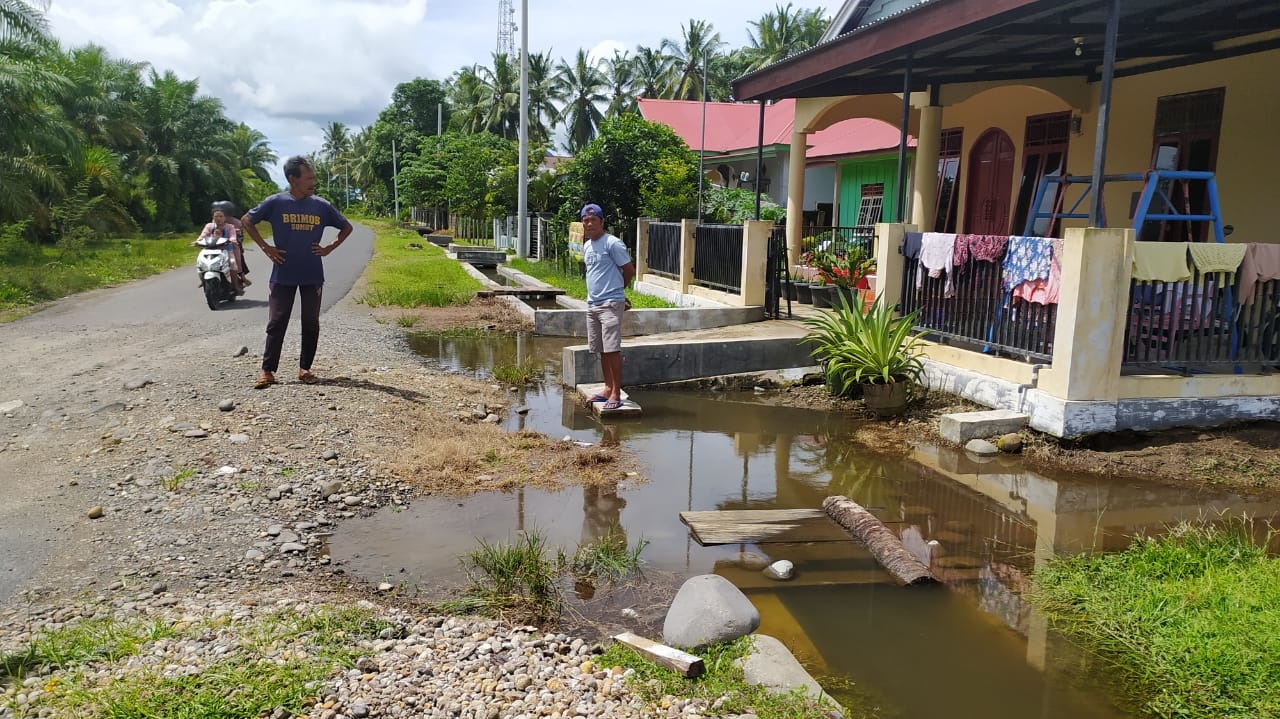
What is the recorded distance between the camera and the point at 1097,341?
688 cm

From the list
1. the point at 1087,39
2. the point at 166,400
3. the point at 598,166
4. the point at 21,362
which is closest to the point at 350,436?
the point at 166,400

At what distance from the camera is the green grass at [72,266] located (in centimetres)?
1477

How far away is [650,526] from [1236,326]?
5.16 meters

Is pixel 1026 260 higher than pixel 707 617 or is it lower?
higher

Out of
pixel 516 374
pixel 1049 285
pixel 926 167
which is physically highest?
pixel 926 167

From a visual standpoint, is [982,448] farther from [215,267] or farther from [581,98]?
[581,98]

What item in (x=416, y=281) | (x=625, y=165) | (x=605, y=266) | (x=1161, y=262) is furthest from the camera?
(x=625, y=165)

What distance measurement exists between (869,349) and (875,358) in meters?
0.12

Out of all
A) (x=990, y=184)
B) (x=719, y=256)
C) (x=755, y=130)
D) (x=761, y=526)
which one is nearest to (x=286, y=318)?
(x=761, y=526)

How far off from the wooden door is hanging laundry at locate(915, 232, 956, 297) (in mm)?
5252

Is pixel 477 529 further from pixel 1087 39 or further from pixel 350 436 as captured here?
pixel 1087 39

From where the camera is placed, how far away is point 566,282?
19.1 meters

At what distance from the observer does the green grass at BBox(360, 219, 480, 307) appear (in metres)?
15.6

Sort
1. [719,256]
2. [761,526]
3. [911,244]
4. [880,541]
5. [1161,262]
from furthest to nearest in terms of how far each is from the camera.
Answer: [719,256], [911,244], [1161,262], [761,526], [880,541]
